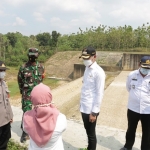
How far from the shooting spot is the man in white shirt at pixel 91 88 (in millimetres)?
2441

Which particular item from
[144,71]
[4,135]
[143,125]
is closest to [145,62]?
[144,71]

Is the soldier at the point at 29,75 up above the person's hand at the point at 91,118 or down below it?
above

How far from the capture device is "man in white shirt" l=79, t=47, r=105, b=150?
8.01 ft

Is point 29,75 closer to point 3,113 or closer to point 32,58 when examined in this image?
point 32,58

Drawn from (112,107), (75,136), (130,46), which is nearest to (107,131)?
(75,136)

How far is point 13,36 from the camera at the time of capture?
1634 inches

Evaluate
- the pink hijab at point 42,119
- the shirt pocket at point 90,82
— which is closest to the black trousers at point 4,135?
the shirt pocket at point 90,82

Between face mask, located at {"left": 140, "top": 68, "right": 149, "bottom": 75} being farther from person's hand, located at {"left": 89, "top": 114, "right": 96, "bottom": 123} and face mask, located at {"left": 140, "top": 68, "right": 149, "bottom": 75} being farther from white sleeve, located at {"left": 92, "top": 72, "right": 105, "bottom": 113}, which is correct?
person's hand, located at {"left": 89, "top": 114, "right": 96, "bottom": 123}

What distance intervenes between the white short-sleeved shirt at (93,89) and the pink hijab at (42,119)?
109cm

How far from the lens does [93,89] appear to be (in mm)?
2510

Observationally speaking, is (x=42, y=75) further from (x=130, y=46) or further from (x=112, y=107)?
(x=130, y=46)

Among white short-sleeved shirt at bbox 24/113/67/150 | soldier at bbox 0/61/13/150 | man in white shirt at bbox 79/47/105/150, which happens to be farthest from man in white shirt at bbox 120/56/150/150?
soldier at bbox 0/61/13/150

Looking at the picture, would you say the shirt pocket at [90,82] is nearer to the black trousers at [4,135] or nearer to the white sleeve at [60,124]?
the white sleeve at [60,124]

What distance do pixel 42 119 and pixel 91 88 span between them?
3.91 feet
